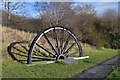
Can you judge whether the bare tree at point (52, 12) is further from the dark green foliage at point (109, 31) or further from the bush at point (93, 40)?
the dark green foliage at point (109, 31)

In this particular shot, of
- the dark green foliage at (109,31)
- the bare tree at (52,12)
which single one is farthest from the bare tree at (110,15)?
the bare tree at (52,12)

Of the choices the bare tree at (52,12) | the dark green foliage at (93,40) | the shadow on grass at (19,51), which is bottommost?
the shadow on grass at (19,51)

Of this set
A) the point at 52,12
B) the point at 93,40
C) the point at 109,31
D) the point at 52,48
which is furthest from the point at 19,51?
the point at 109,31

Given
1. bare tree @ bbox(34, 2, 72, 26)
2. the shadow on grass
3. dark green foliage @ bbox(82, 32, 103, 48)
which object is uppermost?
bare tree @ bbox(34, 2, 72, 26)

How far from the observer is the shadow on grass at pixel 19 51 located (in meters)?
10.8

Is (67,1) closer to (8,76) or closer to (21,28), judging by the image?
(21,28)

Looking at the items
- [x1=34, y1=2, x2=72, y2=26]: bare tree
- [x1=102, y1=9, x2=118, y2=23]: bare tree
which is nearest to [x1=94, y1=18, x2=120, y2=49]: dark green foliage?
[x1=102, y1=9, x2=118, y2=23]: bare tree

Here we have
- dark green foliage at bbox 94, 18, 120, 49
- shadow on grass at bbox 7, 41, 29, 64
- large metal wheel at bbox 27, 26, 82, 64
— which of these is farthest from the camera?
Result: dark green foliage at bbox 94, 18, 120, 49

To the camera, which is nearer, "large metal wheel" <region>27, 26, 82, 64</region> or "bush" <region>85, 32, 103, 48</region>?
"large metal wheel" <region>27, 26, 82, 64</region>

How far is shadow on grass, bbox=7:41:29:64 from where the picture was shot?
10757 mm

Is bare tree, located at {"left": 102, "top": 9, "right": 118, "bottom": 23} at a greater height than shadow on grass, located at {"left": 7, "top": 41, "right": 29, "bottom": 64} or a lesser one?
greater

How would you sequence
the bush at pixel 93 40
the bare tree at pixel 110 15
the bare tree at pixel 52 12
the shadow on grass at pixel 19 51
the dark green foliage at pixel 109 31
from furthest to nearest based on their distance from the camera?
the bare tree at pixel 110 15, the dark green foliage at pixel 109 31, the bush at pixel 93 40, the bare tree at pixel 52 12, the shadow on grass at pixel 19 51

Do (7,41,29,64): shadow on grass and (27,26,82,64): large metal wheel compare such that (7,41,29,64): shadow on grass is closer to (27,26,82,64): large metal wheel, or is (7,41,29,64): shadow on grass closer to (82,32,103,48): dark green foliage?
(27,26,82,64): large metal wheel

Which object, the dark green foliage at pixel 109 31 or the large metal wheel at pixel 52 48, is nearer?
the large metal wheel at pixel 52 48
